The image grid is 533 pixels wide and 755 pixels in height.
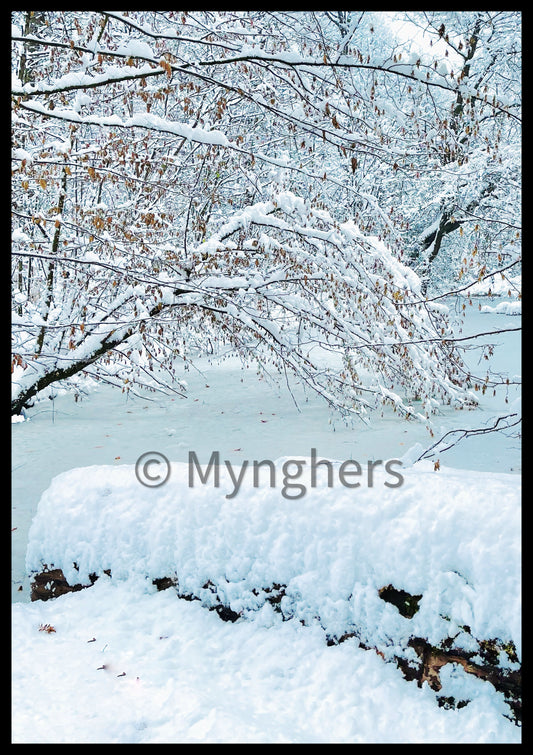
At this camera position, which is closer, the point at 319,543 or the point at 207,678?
the point at 207,678

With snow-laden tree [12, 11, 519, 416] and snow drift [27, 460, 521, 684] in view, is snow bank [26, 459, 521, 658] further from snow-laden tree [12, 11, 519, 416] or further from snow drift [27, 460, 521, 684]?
snow-laden tree [12, 11, 519, 416]

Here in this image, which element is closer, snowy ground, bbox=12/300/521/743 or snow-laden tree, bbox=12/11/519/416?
snowy ground, bbox=12/300/521/743

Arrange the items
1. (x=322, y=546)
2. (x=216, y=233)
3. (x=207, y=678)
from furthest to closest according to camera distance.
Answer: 1. (x=216, y=233)
2. (x=322, y=546)
3. (x=207, y=678)

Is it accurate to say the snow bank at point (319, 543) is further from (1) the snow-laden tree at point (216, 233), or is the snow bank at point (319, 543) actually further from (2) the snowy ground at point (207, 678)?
(1) the snow-laden tree at point (216, 233)

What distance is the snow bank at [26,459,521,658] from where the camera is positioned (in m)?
2.64

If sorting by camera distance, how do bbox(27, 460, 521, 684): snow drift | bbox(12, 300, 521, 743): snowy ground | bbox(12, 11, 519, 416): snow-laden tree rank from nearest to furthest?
bbox(12, 300, 521, 743): snowy ground, bbox(27, 460, 521, 684): snow drift, bbox(12, 11, 519, 416): snow-laden tree

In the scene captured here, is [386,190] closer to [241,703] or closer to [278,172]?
[278,172]

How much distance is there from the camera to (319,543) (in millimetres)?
3053

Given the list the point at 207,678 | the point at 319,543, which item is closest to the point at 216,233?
the point at 319,543

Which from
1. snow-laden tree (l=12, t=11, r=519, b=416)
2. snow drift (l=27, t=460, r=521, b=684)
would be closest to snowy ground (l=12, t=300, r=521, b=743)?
snow drift (l=27, t=460, r=521, b=684)

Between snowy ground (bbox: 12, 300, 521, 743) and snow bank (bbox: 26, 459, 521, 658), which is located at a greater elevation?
snow bank (bbox: 26, 459, 521, 658)

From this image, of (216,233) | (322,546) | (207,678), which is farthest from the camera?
(216,233)

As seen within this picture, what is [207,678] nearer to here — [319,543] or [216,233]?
[319,543]

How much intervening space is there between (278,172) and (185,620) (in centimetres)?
454
